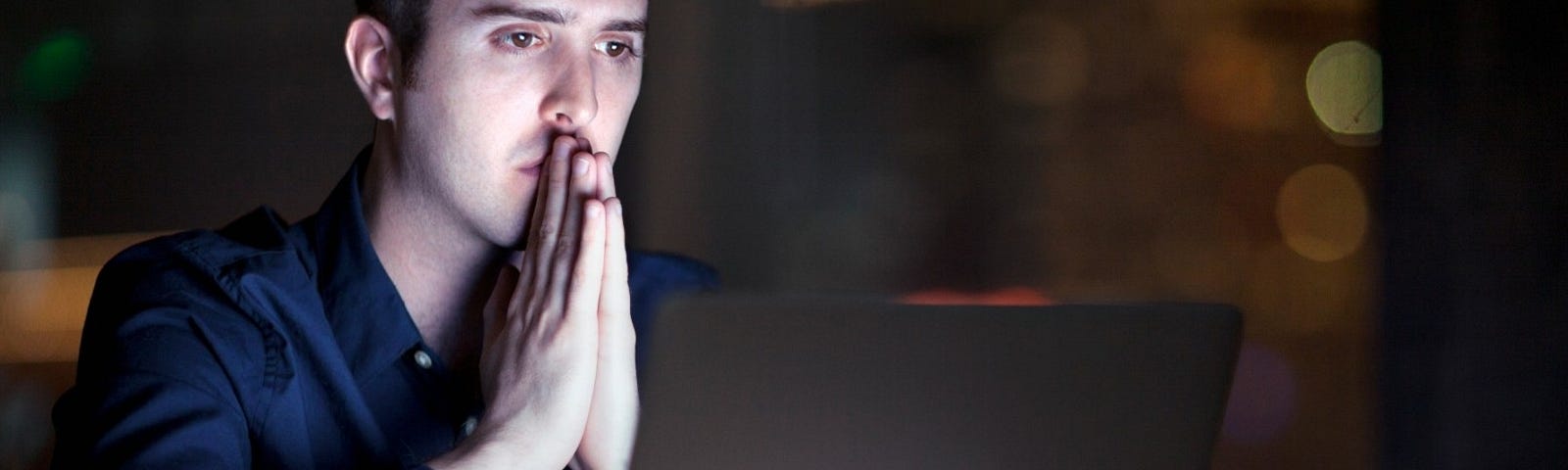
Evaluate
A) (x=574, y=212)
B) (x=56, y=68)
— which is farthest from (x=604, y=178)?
(x=56, y=68)

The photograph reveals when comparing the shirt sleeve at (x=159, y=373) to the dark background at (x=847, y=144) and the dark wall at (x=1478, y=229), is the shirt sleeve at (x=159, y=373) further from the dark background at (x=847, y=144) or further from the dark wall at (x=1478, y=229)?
the dark background at (x=847, y=144)

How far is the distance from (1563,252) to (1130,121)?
968 mm

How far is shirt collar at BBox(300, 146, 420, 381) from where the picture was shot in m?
1.09

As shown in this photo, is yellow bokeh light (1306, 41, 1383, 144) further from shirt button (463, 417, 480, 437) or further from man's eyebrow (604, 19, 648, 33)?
shirt button (463, 417, 480, 437)

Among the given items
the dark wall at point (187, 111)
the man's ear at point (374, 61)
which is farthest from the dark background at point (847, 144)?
the man's ear at point (374, 61)

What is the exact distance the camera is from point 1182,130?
8.11 ft

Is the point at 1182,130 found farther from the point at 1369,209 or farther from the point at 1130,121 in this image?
the point at 1369,209

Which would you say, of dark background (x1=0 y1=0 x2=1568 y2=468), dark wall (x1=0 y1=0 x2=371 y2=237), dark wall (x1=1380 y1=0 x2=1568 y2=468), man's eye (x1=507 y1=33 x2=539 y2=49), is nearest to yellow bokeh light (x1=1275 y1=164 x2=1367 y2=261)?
dark background (x1=0 y1=0 x2=1568 y2=468)

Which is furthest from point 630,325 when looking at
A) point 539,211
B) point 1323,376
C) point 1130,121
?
point 1130,121

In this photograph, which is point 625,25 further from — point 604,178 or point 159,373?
point 159,373

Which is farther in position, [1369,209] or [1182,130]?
[1182,130]

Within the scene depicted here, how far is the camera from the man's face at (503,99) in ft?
3.85

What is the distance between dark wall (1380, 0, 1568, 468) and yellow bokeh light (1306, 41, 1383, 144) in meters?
0.08

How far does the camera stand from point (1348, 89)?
2131 mm
